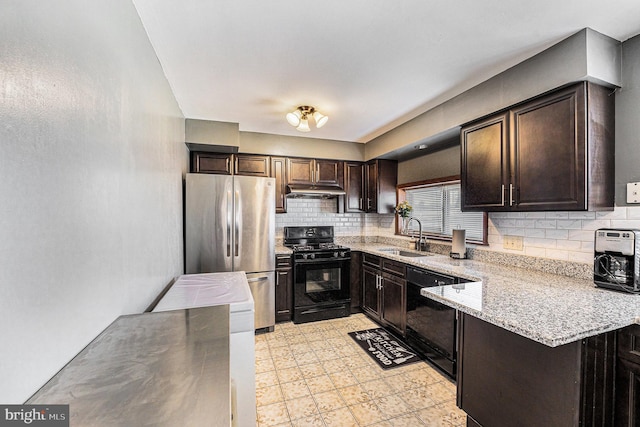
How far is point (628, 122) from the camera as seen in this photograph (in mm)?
1740

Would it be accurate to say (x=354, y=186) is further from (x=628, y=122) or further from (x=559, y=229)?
(x=628, y=122)

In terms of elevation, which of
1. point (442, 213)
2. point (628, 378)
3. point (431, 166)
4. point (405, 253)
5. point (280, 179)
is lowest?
point (628, 378)

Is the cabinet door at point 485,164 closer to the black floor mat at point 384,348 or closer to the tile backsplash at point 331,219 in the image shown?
the black floor mat at point 384,348

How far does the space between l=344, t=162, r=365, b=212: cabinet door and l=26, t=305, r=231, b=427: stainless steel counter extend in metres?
3.30

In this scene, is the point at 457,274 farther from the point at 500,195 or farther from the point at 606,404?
the point at 606,404

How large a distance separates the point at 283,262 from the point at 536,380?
8.60ft

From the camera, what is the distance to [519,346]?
1.42 meters

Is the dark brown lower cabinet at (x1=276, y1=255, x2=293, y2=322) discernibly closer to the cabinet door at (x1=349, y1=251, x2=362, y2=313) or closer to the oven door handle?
the oven door handle

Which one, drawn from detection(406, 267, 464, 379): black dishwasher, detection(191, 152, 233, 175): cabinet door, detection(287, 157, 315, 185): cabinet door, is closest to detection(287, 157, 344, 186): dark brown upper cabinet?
detection(287, 157, 315, 185): cabinet door

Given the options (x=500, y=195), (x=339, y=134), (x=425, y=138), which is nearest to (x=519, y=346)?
(x=500, y=195)

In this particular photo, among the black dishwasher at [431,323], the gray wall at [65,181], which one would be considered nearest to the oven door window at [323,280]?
the black dishwasher at [431,323]

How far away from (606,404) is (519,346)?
40 cm

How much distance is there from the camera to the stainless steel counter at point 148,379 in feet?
1.91

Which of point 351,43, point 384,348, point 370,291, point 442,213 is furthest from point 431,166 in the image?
point 384,348
